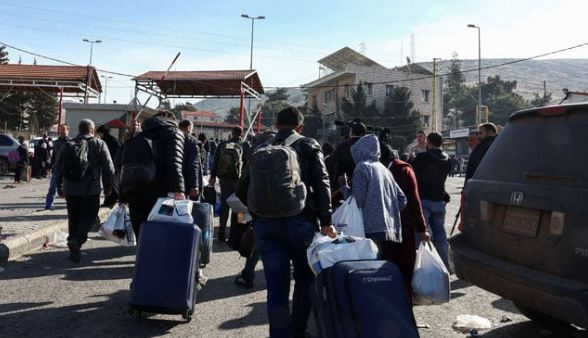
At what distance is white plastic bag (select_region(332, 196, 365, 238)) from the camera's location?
3.98m

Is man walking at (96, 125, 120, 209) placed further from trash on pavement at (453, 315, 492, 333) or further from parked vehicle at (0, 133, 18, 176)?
parked vehicle at (0, 133, 18, 176)

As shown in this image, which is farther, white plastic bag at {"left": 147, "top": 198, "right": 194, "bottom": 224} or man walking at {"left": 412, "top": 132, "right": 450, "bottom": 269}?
man walking at {"left": 412, "top": 132, "right": 450, "bottom": 269}

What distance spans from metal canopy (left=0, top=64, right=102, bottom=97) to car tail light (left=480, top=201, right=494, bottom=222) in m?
27.8

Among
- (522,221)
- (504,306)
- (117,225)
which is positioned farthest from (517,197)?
(117,225)

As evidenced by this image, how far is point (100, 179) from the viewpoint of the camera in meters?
6.74

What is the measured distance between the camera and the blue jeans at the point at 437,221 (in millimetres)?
6336

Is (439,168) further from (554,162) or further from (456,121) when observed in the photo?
(456,121)

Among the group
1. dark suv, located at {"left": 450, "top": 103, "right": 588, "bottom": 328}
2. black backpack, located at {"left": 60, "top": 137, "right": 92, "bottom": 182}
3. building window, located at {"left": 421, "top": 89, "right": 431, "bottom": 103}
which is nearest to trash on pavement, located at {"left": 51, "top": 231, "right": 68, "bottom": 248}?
black backpack, located at {"left": 60, "top": 137, "right": 92, "bottom": 182}

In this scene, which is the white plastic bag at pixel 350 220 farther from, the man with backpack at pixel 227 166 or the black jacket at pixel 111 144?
the black jacket at pixel 111 144

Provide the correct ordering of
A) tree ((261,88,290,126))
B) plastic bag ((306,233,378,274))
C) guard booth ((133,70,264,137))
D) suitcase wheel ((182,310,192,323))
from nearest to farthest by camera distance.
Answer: plastic bag ((306,233,378,274)) < suitcase wheel ((182,310,192,323)) < guard booth ((133,70,264,137)) < tree ((261,88,290,126))

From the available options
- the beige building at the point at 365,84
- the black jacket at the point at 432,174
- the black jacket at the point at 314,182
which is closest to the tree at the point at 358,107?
the beige building at the point at 365,84

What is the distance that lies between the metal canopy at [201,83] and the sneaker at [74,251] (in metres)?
18.0

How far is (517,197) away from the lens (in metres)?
3.69

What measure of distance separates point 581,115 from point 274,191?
2142mm
